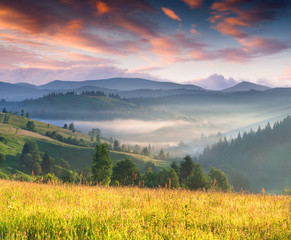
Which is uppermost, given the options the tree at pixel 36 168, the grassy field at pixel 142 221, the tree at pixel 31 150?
the grassy field at pixel 142 221

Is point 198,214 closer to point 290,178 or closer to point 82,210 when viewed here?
point 82,210

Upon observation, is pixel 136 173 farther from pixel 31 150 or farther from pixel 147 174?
pixel 31 150

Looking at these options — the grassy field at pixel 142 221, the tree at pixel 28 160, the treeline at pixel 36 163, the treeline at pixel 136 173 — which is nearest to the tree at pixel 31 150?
the treeline at pixel 36 163

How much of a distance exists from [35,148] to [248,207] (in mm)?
182997

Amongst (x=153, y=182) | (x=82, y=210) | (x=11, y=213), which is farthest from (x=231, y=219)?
(x=153, y=182)

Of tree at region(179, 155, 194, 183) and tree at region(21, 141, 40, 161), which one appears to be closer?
tree at region(179, 155, 194, 183)

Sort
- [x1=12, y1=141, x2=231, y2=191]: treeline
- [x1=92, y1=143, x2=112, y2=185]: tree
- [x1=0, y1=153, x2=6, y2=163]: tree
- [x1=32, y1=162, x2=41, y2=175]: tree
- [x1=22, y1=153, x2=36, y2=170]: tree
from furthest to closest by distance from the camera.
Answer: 1. [x1=22, y1=153, x2=36, y2=170]: tree
2. [x1=32, y1=162, x2=41, y2=175]: tree
3. [x1=0, y1=153, x2=6, y2=163]: tree
4. [x1=92, y1=143, x2=112, y2=185]: tree
5. [x1=12, y1=141, x2=231, y2=191]: treeline

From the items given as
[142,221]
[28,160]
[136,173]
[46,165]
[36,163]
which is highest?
[142,221]

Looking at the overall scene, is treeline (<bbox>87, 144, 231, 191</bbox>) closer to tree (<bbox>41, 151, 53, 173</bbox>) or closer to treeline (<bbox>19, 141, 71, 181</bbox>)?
treeline (<bbox>19, 141, 71, 181</bbox>)

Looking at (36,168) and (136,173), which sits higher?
(136,173)

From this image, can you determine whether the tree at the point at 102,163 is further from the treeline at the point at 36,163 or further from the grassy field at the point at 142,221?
the treeline at the point at 36,163

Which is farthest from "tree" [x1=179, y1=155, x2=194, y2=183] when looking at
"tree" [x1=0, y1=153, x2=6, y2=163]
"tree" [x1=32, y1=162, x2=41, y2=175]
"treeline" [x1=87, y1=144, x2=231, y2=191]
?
"tree" [x1=0, y1=153, x2=6, y2=163]

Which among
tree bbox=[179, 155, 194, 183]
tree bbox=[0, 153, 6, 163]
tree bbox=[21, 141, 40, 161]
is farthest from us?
tree bbox=[21, 141, 40, 161]

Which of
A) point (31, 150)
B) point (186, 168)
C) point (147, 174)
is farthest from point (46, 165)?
point (186, 168)
